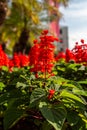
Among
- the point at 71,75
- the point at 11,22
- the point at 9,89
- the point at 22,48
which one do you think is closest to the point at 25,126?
the point at 9,89

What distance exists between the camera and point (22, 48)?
83.8ft

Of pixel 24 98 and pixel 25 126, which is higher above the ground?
pixel 24 98

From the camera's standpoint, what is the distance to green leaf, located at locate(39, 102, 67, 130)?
242 cm

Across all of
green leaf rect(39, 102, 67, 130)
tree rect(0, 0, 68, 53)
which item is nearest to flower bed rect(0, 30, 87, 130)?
green leaf rect(39, 102, 67, 130)

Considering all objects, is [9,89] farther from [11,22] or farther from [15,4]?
[11,22]

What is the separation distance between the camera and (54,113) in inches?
97.9

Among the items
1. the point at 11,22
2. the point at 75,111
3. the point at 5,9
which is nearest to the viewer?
the point at 75,111

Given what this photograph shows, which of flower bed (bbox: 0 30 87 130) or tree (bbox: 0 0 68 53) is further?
tree (bbox: 0 0 68 53)

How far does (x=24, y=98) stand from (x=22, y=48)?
22828 mm

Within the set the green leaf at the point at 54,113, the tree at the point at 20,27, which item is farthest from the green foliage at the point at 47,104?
the tree at the point at 20,27

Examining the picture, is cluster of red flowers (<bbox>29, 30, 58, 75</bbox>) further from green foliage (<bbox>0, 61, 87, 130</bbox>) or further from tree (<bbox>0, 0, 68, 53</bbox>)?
tree (<bbox>0, 0, 68, 53</bbox>)

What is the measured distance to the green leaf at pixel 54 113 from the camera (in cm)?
242

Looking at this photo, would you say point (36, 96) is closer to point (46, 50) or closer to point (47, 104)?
point (47, 104)

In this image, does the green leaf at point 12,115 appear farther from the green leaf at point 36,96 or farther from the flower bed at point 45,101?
the green leaf at point 36,96
